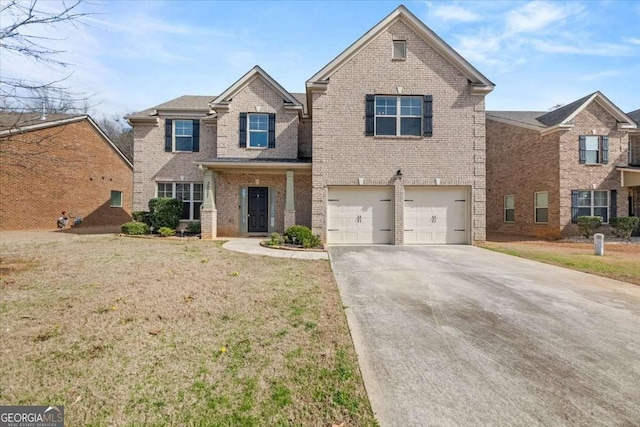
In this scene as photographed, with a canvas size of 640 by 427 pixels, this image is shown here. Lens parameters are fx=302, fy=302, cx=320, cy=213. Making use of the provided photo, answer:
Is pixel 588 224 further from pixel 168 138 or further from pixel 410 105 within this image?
pixel 168 138

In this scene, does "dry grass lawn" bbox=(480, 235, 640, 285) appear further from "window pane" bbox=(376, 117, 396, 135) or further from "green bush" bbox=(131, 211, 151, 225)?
"green bush" bbox=(131, 211, 151, 225)

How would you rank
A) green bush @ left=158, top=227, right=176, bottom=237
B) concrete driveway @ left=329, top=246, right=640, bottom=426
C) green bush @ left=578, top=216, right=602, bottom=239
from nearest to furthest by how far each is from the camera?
concrete driveway @ left=329, top=246, right=640, bottom=426 → green bush @ left=158, top=227, right=176, bottom=237 → green bush @ left=578, top=216, right=602, bottom=239

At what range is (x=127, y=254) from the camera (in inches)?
366

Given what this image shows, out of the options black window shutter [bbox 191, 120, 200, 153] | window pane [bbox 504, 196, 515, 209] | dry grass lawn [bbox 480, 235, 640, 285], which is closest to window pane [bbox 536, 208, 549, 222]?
window pane [bbox 504, 196, 515, 209]

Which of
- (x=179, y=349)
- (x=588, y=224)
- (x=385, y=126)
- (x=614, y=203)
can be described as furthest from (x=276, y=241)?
(x=614, y=203)

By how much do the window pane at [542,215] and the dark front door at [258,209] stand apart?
15.0m

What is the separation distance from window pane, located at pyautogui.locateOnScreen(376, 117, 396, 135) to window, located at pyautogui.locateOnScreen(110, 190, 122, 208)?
69.9 feet

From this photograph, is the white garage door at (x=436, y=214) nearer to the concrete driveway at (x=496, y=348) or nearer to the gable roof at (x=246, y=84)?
the concrete driveway at (x=496, y=348)

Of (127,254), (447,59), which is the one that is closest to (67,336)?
(127,254)

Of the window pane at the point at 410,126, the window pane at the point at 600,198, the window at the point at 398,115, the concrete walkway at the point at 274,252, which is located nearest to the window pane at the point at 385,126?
the window at the point at 398,115

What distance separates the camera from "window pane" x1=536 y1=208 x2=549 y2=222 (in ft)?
54.1

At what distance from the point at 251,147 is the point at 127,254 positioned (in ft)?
24.4

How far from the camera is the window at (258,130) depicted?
14.7 metres

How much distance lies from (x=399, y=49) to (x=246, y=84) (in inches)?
283
